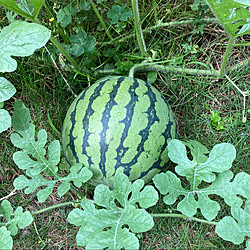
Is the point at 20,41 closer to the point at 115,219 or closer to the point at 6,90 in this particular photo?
the point at 6,90

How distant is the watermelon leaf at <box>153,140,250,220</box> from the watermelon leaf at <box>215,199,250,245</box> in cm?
6

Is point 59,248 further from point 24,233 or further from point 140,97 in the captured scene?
point 140,97

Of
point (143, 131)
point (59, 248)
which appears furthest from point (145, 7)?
point (59, 248)

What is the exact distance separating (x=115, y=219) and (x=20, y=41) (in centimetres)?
104

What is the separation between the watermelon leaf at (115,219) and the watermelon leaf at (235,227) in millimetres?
369

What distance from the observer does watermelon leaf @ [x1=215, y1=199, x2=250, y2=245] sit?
1.63 meters

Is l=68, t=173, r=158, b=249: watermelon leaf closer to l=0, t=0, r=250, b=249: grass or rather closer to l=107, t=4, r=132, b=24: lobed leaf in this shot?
l=0, t=0, r=250, b=249: grass

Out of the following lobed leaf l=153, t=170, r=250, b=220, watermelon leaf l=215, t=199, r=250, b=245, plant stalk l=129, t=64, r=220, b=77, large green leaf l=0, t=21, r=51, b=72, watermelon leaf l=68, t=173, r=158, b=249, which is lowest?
watermelon leaf l=215, t=199, r=250, b=245

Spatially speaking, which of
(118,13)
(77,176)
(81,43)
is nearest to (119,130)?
(77,176)

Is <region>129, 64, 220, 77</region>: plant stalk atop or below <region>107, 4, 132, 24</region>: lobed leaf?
below

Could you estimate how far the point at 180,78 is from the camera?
7.52 feet

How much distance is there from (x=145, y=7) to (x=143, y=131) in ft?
3.64

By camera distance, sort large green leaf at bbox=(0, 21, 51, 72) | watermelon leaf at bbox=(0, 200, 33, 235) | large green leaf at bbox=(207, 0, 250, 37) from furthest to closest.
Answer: watermelon leaf at bbox=(0, 200, 33, 235) → large green leaf at bbox=(0, 21, 51, 72) → large green leaf at bbox=(207, 0, 250, 37)

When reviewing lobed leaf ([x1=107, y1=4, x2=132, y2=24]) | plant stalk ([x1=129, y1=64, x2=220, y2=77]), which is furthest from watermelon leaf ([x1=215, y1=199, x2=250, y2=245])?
lobed leaf ([x1=107, y1=4, x2=132, y2=24])
